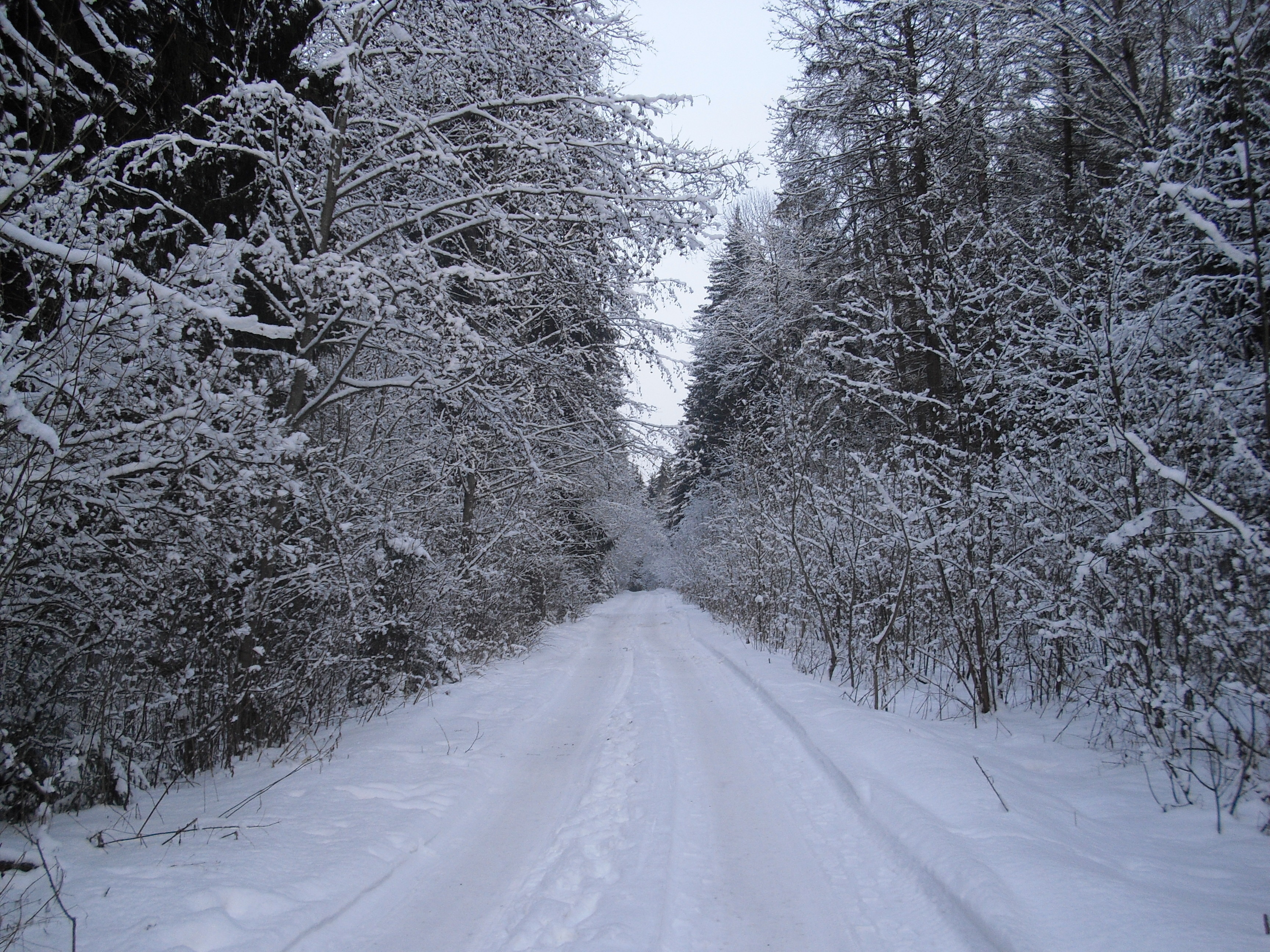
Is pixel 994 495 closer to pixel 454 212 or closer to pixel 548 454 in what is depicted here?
pixel 454 212

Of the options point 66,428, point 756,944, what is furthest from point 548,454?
point 756,944

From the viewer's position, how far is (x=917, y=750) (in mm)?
4645

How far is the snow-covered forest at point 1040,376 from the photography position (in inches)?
151

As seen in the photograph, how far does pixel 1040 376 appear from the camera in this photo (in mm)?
5098

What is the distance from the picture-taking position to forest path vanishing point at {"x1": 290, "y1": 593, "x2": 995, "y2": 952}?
2.64 metres

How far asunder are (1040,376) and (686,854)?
458cm

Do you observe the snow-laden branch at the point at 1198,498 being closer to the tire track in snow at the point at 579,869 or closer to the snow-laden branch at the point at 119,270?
the tire track in snow at the point at 579,869

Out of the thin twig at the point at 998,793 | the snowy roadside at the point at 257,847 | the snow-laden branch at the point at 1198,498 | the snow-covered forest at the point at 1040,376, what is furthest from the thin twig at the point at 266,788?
the snow-laden branch at the point at 1198,498

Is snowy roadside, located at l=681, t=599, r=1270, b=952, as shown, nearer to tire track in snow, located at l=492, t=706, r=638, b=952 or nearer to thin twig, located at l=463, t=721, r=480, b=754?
tire track in snow, located at l=492, t=706, r=638, b=952

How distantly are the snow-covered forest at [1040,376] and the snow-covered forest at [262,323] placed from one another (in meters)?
3.21

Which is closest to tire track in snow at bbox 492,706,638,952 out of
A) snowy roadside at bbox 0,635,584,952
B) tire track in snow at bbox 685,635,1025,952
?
snowy roadside at bbox 0,635,584,952

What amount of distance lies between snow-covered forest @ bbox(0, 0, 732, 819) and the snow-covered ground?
848 millimetres

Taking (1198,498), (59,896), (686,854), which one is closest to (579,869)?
(686,854)

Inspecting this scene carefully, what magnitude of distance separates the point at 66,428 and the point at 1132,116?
8.99 meters
